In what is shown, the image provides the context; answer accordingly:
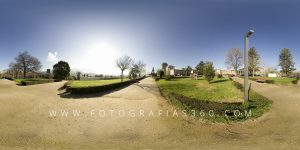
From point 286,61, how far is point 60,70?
8192 centimetres

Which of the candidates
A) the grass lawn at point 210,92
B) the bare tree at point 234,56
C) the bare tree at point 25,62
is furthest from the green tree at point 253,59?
the bare tree at point 25,62

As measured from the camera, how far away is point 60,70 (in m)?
47.9

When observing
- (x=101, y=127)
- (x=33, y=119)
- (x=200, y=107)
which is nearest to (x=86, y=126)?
(x=101, y=127)

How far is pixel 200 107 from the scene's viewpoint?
10945mm

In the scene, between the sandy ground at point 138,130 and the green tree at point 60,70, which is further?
the green tree at point 60,70

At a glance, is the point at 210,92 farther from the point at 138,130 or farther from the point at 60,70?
the point at 60,70

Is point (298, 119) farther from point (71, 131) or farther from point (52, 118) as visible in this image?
point (52, 118)

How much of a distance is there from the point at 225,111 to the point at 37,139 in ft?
30.3

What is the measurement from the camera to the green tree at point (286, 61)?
7131 cm

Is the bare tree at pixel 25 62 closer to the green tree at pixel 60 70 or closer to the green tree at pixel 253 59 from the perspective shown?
the green tree at pixel 60 70

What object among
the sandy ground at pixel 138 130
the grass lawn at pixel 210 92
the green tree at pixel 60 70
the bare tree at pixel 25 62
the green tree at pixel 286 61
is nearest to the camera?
the sandy ground at pixel 138 130

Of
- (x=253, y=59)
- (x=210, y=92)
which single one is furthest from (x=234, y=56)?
(x=210, y=92)

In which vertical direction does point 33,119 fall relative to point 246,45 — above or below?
below

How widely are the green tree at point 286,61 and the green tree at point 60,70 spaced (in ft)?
260
